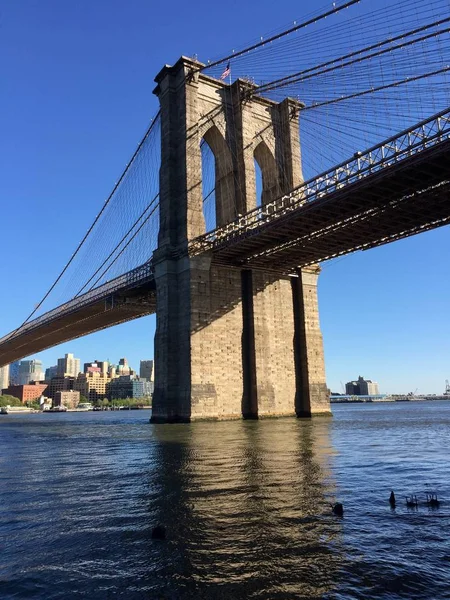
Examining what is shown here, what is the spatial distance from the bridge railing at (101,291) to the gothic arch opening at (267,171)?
538 inches

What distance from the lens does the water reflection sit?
5926 millimetres

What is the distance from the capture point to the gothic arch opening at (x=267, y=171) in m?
50.8

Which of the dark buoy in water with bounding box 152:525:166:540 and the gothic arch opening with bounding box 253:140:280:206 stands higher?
the gothic arch opening with bounding box 253:140:280:206

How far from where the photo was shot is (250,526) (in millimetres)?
8227

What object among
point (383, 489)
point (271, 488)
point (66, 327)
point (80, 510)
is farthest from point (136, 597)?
point (66, 327)

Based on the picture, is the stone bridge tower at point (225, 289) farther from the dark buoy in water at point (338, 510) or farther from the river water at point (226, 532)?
the dark buoy in water at point (338, 510)

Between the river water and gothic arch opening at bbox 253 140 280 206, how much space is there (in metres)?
38.1

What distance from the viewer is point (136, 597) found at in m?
5.54

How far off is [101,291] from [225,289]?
19763 millimetres

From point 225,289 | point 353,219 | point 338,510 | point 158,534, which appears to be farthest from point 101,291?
point 158,534

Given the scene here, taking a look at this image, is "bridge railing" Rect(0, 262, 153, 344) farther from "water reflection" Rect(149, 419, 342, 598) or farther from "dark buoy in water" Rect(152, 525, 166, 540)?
"dark buoy in water" Rect(152, 525, 166, 540)

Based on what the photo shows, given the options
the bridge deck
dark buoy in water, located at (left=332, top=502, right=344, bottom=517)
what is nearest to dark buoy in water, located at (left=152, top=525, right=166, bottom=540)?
dark buoy in water, located at (left=332, top=502, right=344, bottom=517)

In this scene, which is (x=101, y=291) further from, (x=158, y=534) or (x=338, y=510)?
(x=158, y=534)

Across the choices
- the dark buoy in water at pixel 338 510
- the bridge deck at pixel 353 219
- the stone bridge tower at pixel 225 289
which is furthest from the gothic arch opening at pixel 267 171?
the dark buoy in water at pixel 338 510
